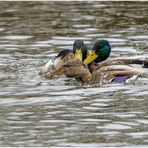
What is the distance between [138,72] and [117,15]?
783cm

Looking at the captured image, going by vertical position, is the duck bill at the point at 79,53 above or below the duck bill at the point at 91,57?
above

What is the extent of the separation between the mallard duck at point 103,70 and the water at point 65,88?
0.56 ft

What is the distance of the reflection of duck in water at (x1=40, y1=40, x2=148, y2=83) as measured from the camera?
1415 cm

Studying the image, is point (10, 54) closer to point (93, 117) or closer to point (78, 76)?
point (78, 76)

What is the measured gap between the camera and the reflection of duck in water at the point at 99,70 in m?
14.1

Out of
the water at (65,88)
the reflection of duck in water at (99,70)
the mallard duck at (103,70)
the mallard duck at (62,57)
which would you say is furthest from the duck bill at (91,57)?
the water at (65,88)

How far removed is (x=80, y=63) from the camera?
14.8 m

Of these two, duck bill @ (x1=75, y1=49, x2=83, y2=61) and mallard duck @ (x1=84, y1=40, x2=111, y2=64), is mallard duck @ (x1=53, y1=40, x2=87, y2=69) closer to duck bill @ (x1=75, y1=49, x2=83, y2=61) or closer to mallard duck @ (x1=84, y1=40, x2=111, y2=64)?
duck bill @ (x1=75, y1=49, x2=83, y2=61)

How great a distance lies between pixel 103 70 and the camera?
14.4 metres

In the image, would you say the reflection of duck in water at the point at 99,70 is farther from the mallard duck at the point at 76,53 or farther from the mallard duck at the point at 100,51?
the mallard duck at the point at 100,51

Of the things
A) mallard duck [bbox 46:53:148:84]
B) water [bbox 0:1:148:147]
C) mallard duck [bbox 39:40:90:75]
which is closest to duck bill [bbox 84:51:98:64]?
mallard duck [bbox 39:40:90:75]

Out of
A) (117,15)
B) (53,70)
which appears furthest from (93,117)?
(117,15)

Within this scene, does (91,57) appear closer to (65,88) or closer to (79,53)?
(79,53)

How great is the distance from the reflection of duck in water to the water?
0.18 m
